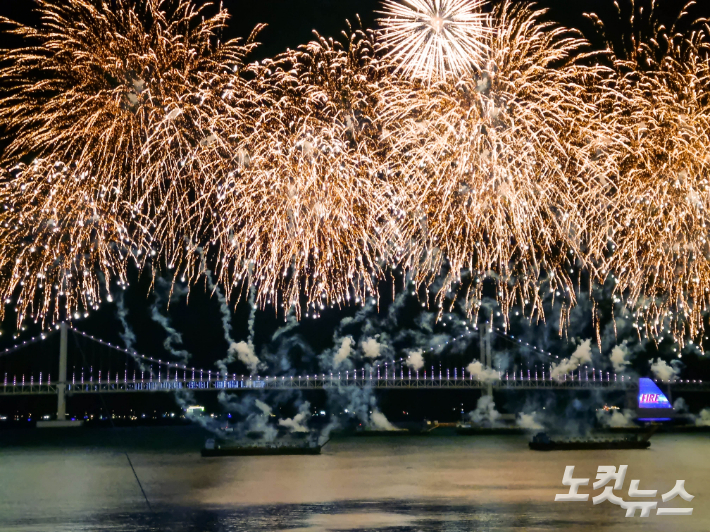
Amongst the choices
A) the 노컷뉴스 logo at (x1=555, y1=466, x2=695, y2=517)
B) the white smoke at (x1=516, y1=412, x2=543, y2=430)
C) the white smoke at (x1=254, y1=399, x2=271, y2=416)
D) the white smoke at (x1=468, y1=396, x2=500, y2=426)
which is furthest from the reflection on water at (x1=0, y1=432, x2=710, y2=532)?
the white smoke at (x1=254, y1=399, x2=271, y2=416)

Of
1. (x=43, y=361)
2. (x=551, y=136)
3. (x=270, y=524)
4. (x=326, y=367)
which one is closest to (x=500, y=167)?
(x=551, y=136)

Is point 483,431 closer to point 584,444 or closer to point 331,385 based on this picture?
point 331,385

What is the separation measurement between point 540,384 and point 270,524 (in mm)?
69967

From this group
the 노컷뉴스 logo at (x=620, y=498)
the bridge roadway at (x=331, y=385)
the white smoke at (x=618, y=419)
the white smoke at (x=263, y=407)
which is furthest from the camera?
the white smoke at (x=263, y=407)

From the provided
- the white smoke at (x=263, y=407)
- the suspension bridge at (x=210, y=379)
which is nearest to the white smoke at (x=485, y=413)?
the suspension bridge at (x=210, y=379)

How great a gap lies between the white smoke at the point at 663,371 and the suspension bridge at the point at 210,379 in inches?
44.1

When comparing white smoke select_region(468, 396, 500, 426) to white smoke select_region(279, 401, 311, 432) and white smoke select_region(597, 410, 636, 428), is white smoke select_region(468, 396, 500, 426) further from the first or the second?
white smoke select_region(279, 401, 311, 432)

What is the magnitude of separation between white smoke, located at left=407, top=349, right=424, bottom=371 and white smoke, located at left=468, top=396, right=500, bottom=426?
8856 mm

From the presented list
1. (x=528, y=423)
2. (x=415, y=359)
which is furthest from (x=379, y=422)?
(x=528, y=423)

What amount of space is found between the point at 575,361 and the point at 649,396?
25.8ft

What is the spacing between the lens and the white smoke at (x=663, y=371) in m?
80.1

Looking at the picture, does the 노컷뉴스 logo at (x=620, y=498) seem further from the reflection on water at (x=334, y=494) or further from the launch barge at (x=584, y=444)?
the launch barge at (x=584, y=444)

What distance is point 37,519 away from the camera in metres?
15.9

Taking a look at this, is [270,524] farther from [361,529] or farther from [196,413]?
[196,413]
